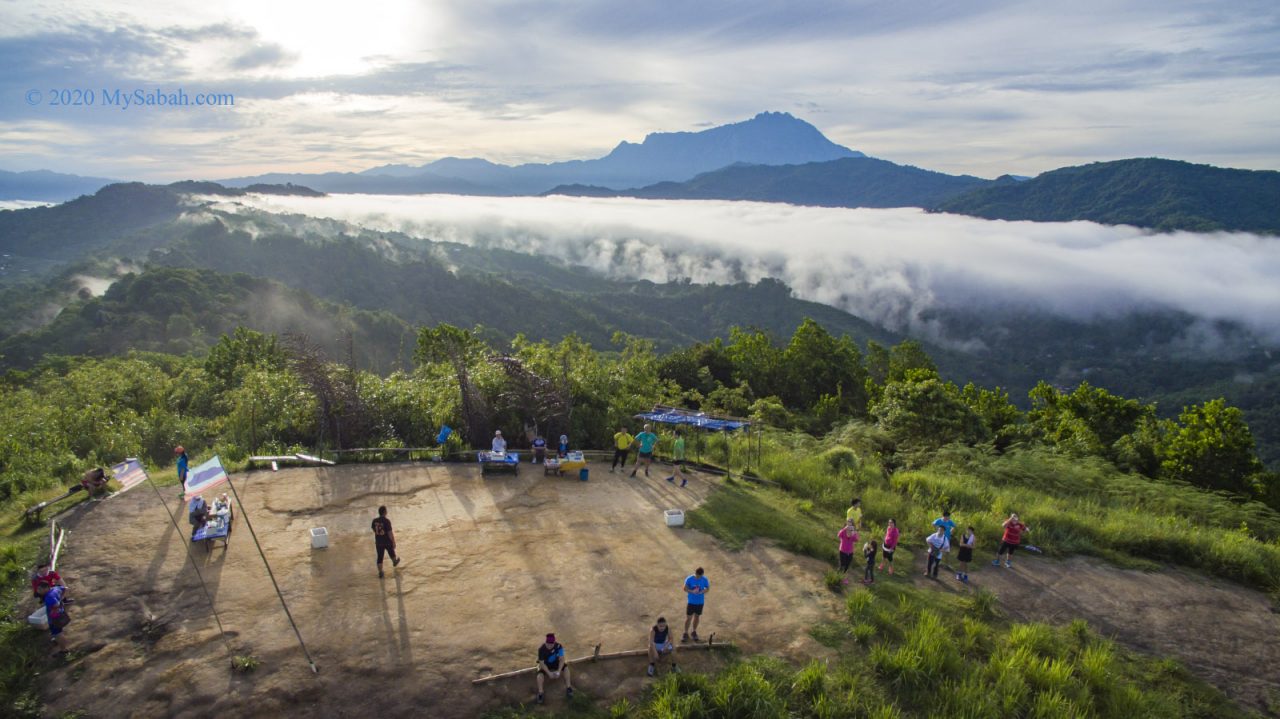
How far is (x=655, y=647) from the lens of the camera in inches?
377

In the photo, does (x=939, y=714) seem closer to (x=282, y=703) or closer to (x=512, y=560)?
(x=512, y=560)

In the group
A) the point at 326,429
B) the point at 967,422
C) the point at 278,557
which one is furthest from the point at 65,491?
the point at 967,422

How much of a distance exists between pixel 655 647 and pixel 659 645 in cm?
17

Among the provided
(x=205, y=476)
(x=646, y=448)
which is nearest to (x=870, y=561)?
(x=646, y=448)

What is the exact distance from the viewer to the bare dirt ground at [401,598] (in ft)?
29.1

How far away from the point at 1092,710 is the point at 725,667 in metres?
5.70

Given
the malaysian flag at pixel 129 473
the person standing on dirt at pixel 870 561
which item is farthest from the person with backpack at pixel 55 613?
the person standing on dirt at pixel 870 561

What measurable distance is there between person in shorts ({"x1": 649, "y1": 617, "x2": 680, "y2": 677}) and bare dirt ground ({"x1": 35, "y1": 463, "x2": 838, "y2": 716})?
27 centimetres

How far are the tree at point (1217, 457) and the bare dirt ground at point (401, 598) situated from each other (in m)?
26.1

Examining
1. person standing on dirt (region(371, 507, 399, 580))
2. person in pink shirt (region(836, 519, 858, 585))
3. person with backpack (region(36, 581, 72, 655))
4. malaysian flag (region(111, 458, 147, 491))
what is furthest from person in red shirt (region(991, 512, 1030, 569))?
malaysian flag (region(111, 458, 147, 491))

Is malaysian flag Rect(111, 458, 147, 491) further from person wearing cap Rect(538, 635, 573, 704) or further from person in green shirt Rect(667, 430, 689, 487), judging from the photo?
person in green shirt Rect(667, 430, 689, 487)

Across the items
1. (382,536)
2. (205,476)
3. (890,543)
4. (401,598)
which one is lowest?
(401,598)

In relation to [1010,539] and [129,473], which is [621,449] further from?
[129,473]

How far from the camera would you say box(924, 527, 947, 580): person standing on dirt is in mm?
13056
